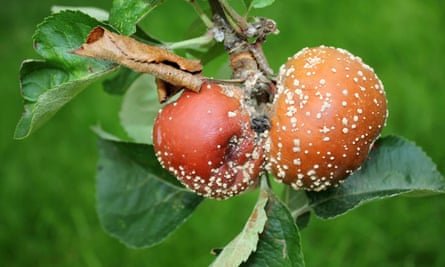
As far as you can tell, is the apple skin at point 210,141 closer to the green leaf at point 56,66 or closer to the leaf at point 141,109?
the green leaf at point 56,66

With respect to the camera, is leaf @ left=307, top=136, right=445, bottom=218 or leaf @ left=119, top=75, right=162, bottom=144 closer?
leaf @ left=307, top=136, right=445, bottom=218

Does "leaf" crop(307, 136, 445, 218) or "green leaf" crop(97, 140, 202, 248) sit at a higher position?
"leaf" crop(307, 136, 445, 218)

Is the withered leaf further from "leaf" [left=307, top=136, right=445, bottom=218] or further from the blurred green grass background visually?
the blurred green grass background

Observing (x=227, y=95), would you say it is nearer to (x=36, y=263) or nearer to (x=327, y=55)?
(x=327, y=55)

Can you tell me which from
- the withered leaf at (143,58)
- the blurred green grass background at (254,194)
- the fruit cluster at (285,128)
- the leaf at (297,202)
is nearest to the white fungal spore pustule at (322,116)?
the fruit cluster at (285,128)

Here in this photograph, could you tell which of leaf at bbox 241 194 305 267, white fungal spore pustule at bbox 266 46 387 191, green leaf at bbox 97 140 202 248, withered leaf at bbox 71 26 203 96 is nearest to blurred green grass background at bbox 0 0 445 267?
green leaf at bbox 97 140 202 248
